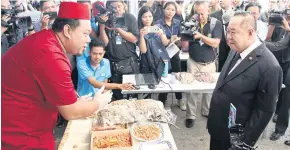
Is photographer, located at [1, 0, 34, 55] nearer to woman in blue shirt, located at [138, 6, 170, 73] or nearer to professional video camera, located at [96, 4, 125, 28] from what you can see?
professional video camera, located at [96, 4, 125, 28]

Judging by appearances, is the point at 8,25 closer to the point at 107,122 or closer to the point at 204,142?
the point at 107,122

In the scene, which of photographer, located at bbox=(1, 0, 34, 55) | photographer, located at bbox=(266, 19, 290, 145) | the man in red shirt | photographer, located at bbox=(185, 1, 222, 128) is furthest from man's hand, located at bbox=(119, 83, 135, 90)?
photographer, located at bbox=(266, 19, 290, 145)

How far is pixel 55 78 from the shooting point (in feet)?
5.01

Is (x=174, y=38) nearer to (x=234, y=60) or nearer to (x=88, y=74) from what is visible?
(x=88, y=74)

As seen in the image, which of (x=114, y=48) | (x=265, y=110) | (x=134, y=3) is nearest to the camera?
(x=265, y=110)

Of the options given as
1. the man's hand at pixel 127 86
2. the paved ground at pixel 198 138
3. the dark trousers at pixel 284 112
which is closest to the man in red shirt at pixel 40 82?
the man's hand at pixel 127 86

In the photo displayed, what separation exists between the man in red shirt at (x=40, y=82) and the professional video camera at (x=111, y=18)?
1.93 metres

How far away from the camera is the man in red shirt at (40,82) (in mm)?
1533

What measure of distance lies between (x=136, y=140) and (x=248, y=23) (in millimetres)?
1208

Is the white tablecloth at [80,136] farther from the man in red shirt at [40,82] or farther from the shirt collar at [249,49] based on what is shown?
the shirt collar at [249,49]

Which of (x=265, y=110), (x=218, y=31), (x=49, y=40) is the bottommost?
(x=265, y=110)

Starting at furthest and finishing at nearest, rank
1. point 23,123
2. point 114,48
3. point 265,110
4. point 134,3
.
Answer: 1. point 134,3
2. point 114,48
3. point 265,110
4. point 23,123

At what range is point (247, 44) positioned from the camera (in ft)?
6.61

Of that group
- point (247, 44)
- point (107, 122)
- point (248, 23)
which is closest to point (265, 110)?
point (247, 44)
